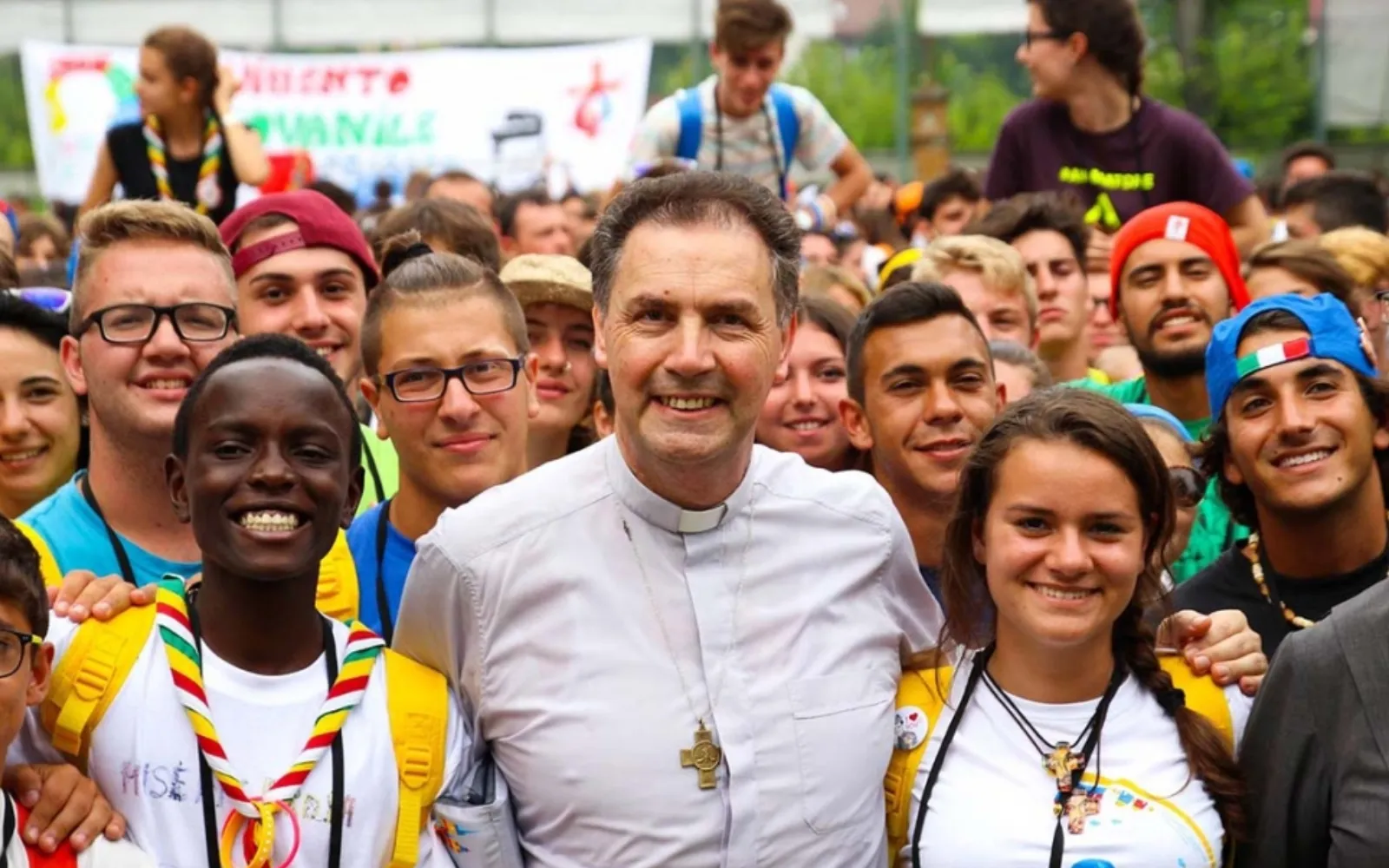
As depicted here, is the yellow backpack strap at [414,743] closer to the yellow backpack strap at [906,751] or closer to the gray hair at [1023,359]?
the yellow backpack strap at [906,751]

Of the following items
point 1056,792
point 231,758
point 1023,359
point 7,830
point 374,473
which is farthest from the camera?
point 1023,359

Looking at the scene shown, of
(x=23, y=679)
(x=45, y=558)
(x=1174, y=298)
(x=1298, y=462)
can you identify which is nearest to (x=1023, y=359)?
(x=1174, y=298)

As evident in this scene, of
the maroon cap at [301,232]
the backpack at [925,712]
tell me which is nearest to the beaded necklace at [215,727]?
the backpack at [925,712]

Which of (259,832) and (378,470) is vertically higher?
(378,470)

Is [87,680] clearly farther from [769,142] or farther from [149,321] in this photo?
[769,142]

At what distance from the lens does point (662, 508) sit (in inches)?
152

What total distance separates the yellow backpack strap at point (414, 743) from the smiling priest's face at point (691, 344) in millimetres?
649

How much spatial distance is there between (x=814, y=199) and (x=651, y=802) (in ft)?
20.7

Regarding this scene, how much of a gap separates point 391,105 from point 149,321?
12165mm

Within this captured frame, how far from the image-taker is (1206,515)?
5820mm

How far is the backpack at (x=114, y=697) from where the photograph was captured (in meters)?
3.67

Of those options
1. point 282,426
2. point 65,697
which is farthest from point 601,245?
point 65,697

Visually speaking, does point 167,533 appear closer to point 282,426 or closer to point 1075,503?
point 282,426

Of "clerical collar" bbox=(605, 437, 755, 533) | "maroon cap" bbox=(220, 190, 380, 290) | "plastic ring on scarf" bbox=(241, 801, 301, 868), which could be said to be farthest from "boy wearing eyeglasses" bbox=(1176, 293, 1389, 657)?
"maroon cap" bbox=(220, 190, 380, 290)
